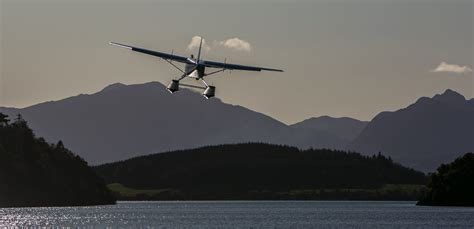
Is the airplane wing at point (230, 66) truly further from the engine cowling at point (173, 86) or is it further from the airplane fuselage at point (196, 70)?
the engine cowling at point (173, 86)

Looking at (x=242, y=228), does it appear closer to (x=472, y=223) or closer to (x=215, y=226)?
(x=215, y=226)

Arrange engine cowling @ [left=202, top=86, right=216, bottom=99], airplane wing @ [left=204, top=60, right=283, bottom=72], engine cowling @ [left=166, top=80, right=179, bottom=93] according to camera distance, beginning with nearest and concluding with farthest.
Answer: engine cowling @ [left=202, top=86, right=216, bottom=99] → engine cowling @ [left=166, top=80, right=179, bottom=93] → airplane wing @ [left=204, top=60, right=283, bottom=72]

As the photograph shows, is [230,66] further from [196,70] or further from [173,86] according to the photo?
[173,86]

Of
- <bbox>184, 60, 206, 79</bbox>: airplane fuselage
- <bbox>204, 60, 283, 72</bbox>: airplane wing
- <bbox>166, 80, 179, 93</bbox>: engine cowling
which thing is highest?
<bbox>204, 60, 283, 72</bbox>: airplane wing

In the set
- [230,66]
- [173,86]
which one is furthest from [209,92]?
[230,66]

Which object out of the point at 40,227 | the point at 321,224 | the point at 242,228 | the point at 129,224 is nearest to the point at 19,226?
the point at 40,227

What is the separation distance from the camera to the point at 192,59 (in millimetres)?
126562

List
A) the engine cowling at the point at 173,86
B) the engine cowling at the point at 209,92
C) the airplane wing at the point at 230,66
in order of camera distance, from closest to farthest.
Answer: the engine cowling at the point at 209,92
the engine cowling at the point at 173,86
the airplane wing at the point at 230,66

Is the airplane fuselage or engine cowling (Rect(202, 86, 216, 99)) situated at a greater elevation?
the airplane fuselage

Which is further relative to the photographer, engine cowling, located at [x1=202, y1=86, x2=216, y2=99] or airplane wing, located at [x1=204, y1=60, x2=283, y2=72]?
airplane wing, located at [x1=204, y1=60, x2=283, y2=72]

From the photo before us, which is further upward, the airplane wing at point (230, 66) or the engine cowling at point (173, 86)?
the airplane wing at point (230, 66)

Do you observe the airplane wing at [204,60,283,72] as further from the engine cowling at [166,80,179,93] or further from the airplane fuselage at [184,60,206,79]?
the engine cowling at [166,80,179,93]

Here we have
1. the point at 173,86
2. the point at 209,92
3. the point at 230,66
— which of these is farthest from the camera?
the point at 230,66

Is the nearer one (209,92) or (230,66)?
(209,92)
